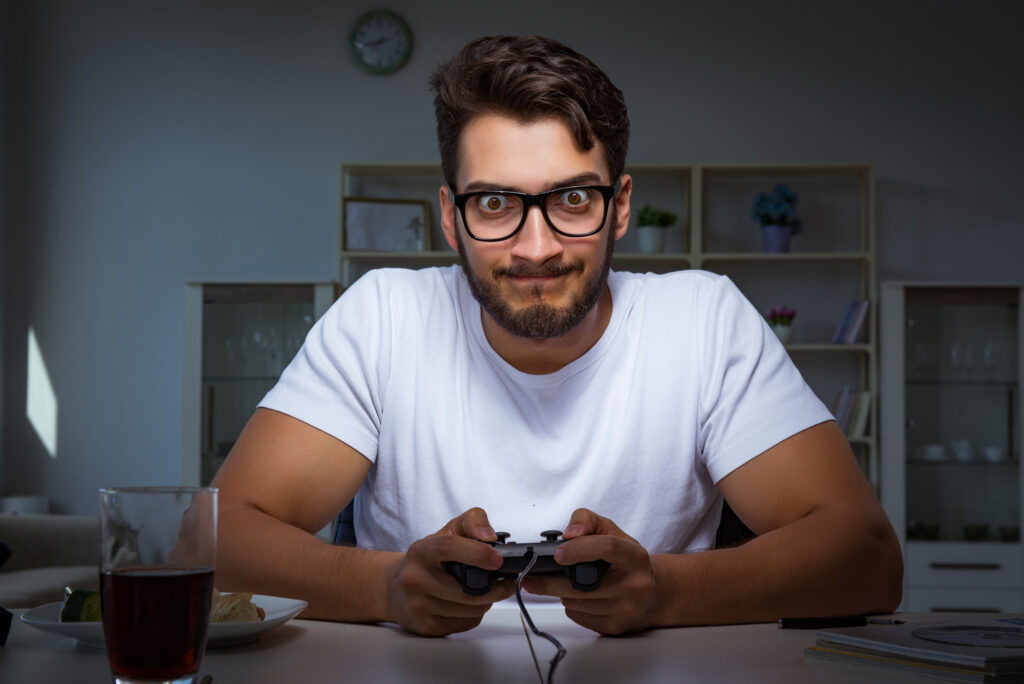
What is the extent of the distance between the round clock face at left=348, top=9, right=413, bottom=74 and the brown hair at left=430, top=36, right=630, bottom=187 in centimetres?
326

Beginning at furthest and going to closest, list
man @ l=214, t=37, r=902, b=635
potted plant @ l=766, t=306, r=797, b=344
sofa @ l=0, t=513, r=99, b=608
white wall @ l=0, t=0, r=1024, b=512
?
1. white wall @ l=0, t=0, r=1024, b=512
2. potted plant @ l=766, t=306, r=797, b=344
3. sofa @ l=0, t=513, r=99, b=608
4. man @ l=214, t=37, r=902, b=635

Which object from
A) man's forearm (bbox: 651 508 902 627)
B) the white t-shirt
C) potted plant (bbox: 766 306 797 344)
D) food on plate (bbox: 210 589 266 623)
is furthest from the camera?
potted plant (bbox: 766 306 797 344)

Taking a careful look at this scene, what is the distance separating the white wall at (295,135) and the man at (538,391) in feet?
10.4

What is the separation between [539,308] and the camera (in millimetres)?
1360

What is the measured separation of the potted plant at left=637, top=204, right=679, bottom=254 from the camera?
4.29 meters

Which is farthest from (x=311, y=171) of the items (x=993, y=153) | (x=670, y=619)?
(x=670, y=619)

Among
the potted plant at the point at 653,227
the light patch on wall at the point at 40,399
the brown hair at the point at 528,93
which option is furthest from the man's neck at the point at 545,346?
the light patch on wall at the point at 40,399

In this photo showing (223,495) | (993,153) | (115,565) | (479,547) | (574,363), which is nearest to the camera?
(115,565)

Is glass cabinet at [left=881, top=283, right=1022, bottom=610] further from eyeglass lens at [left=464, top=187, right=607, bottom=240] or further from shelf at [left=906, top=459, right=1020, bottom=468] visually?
eyeglass lens at [left=464, top=187, right=607, bottom=240]

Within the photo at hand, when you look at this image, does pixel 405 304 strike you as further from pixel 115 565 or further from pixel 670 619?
pixel 115 565

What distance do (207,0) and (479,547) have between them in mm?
4395

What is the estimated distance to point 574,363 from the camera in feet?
4.71

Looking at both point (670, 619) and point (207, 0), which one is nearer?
point (670, 619)

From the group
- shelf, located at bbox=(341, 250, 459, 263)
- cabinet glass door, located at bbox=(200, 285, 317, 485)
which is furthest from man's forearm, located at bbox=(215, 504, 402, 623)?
cabinet glass door, located at bbox=(200, 285, 317, 485)
